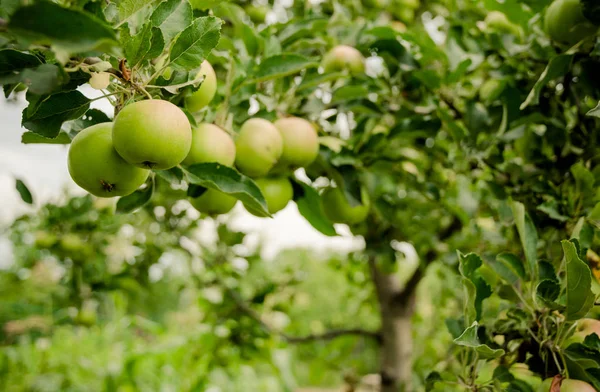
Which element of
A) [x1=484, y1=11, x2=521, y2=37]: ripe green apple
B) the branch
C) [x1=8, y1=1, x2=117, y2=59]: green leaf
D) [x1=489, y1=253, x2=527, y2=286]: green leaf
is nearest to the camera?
[x1=8, y1=1, x2=117, y2=59]: green leaf

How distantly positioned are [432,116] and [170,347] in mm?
3290

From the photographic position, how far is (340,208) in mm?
1088

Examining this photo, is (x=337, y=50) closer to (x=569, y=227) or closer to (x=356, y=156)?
(x=356, y=156)

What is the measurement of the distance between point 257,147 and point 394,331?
136cm

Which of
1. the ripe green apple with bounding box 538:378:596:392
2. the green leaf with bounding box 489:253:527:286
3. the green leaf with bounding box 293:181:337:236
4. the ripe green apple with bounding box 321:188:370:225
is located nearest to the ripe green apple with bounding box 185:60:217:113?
the green leaf with bounding box 293:181:337:236

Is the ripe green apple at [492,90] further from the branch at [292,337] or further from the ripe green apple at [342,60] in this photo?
the branch at [292,337]

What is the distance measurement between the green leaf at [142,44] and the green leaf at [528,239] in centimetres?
58

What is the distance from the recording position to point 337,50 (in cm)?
117

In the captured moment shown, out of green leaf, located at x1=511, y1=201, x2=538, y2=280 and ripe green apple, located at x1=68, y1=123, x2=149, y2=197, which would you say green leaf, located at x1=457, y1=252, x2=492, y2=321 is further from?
ripe green apple, located at x1=68, y1=123, x2=149, y2=197

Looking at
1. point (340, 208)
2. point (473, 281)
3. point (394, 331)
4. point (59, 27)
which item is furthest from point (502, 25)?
point (394, 331)

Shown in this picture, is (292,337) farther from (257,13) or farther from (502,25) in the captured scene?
(502,25)

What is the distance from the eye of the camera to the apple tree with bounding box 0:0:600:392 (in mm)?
601

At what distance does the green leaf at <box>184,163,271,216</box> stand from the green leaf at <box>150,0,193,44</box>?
175mm

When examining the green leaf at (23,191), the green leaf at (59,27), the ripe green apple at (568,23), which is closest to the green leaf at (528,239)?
the ripe green apple at (568,23)
